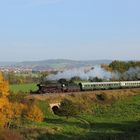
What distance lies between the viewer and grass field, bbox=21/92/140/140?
6494cm

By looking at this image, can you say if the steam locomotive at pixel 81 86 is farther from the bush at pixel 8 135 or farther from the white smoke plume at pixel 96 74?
the bush at pixel 8 135

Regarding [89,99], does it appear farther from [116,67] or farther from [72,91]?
[116,67]

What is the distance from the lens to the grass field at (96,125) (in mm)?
64938

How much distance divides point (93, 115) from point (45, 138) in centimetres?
2605

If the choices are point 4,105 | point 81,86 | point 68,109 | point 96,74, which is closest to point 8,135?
point 4,105

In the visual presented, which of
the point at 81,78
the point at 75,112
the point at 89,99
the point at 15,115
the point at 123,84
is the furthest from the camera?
the point at 81,78

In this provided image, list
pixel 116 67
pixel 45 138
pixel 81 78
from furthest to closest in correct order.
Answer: pixel 116 67 → pixel 81 78 → pixel 45 138

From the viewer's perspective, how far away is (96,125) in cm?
7581

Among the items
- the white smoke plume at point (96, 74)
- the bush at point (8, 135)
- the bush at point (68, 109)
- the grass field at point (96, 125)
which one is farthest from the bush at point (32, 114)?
the white smoke plume at point (96, 74)

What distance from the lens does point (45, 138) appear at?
6184cm

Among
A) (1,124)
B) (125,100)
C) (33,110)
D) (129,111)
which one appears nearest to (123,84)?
(125,100)

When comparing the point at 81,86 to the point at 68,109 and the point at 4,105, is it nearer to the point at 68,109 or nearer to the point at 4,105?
the point at 68,109

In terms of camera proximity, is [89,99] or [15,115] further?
[89,99]

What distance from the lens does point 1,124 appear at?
210 feet
